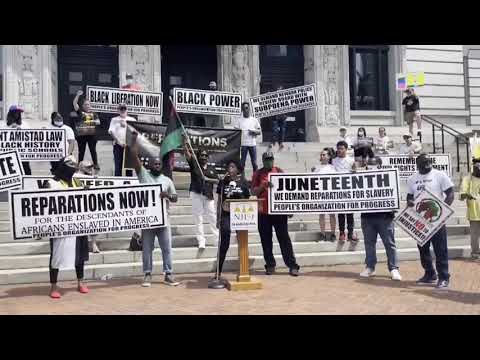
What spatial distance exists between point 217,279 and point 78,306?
6.85 feet

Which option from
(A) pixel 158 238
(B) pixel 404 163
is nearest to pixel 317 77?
(B) pixel 404 163

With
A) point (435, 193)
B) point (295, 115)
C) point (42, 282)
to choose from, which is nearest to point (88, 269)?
point (42, 282)

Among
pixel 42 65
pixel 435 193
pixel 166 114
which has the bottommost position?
pixel 435 193

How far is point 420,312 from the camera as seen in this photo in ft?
20.3

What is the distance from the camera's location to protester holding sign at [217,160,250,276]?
792 centimetres

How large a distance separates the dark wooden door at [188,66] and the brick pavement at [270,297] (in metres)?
12.8

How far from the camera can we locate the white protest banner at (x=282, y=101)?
12703 millimetres

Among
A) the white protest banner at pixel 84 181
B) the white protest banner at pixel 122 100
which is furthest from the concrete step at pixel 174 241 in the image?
the white protest banner at pixel 122 100

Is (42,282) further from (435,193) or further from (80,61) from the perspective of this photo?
(80,61)

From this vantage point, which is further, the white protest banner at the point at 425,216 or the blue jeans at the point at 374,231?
the blue jeans at the point at 374,231

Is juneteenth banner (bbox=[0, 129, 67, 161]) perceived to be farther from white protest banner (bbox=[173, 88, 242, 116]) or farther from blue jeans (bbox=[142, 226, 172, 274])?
blue jeans (bbox=[142, 226, 172, 274])

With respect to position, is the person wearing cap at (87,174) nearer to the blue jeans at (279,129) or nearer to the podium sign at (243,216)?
the podium sign at (243,216)

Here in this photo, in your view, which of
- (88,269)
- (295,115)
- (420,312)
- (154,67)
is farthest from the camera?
(295,115)


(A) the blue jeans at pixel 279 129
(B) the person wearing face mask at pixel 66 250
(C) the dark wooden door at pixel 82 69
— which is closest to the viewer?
(B) the person wearing face mask at pixel 66 250
